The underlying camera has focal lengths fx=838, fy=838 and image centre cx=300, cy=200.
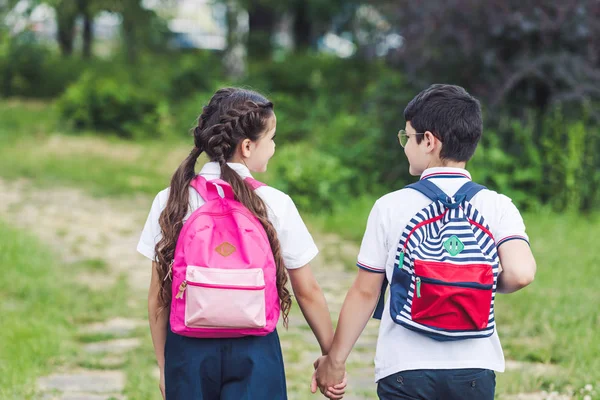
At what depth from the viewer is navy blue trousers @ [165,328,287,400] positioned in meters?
2.57

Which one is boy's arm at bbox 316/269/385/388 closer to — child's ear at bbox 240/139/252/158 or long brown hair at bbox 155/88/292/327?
long brown hair at bbox 155/88/292/327

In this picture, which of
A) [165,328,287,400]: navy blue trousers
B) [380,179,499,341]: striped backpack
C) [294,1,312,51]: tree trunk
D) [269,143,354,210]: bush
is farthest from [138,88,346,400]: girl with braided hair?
[294,1,312,51]: tree trunk

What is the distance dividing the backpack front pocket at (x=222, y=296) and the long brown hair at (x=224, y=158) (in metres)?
0.17

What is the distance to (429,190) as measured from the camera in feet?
8.42

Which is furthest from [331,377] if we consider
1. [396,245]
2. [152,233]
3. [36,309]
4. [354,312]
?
[36,309]

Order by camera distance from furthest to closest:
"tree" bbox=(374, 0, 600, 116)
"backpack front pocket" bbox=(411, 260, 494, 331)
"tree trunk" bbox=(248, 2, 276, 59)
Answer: "tree trunk" bbox=(248, 2, 276, 59) < "tree" bbox=(374, 0, 600, 116) < "backpack front pocket" bbox=(411, 260, 494, 331)

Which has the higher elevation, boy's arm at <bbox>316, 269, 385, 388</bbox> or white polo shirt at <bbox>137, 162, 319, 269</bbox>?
white polo shirt at <bbox>137, 162, 319, 269</bbox>

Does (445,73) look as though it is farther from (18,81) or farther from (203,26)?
(203,26)

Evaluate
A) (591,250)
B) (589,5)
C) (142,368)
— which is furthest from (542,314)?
(589,5)

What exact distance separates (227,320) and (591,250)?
5591mm

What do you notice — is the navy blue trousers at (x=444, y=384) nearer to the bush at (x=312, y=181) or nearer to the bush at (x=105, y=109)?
the bush at (x=312, y=181)

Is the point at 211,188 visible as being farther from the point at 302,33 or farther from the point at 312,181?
the point at 302,33

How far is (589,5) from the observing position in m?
8.70

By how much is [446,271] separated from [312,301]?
1.80 ft
